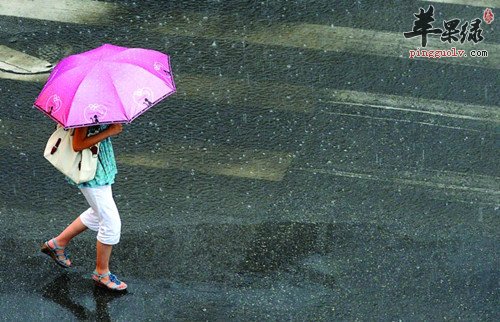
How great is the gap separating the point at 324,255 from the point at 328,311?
Answer: 0.60 m

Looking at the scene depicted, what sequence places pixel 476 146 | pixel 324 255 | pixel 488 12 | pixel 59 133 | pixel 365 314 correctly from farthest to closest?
1. pixel 488 12
2. pixel 476 146
3. pixel 324 255
4. pixel 365 314
5. pixel 59 133

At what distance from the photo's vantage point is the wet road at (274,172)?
7293 millimetres

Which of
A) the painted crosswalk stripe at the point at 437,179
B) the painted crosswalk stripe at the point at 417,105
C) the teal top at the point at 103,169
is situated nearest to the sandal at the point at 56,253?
the teal top at the point at 103,169

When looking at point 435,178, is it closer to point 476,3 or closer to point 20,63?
point 476,3

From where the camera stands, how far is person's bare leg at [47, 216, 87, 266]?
7238mm

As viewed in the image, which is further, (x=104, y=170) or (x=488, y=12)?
(x=488, y=12)

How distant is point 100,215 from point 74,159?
20.4 inches

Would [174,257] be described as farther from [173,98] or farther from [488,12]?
[488,12]

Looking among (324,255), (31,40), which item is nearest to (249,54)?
(31,40)

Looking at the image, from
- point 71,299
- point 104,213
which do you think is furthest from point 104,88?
point 71,299

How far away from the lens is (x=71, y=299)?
283 inches

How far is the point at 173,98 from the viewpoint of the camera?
927cm

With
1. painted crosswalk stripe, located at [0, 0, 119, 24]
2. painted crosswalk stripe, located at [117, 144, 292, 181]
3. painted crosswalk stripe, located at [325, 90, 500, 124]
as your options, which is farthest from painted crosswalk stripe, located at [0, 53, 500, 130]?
painted crosswalk stripe, located at [0, 0, 119, 24]

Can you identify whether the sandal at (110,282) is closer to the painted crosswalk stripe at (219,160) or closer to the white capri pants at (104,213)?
the white capri pants at (104,213)
